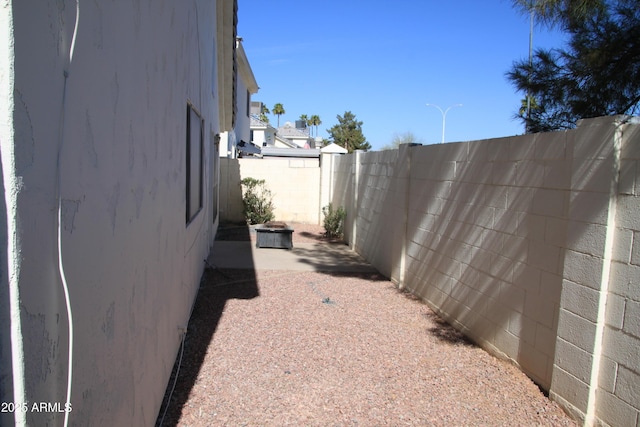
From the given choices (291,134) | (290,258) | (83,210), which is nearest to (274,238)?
(290,258)

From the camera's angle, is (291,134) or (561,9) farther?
(291,134)

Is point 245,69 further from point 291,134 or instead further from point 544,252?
point 291,134

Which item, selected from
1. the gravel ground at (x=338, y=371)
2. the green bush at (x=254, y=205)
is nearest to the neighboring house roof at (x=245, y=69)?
the green bush at (x=254, y=205)

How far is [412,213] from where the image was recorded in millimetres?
7898

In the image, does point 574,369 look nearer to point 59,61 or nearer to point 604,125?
point 604,125

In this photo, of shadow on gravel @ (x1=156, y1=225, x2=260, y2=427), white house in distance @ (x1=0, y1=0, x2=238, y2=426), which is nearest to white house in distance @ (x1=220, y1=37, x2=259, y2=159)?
shadow on gravel @ (x1=156, y1=225, x2=260, y2=427)

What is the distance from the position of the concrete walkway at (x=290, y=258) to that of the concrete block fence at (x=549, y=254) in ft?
A: 9.21

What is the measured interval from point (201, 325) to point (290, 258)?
4.77 meters

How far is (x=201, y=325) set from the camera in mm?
6031

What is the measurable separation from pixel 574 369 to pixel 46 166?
3869 millimetres

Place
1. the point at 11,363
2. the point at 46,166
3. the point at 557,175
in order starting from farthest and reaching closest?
the point at 557,175 → the point at 46,166 → the point at 11,363

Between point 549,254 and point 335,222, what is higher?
point 549,254

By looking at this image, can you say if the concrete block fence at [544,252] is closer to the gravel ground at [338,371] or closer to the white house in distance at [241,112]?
the gravel ground at [338,371]

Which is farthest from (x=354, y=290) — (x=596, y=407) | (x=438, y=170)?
(x=596, y=407)
